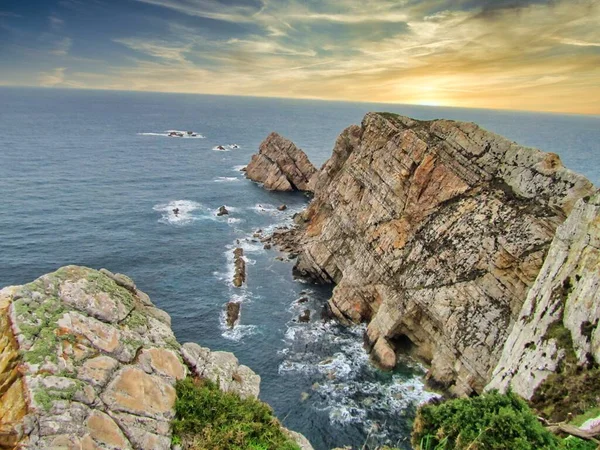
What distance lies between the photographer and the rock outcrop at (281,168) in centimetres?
11969

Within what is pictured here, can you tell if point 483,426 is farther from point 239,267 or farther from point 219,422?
point 239,267

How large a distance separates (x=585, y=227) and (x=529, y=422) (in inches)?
854

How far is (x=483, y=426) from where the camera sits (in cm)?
1797

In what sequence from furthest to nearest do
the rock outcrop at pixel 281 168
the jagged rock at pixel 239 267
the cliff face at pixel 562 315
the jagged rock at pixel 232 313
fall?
the rock outcrop at pixel 281 168, the jagged rock at pixel 239 267, the jagged rock at pixel 232 313, the cliff face at pixel 562 315

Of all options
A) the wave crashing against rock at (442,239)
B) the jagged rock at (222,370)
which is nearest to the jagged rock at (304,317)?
the wave crashing against rock at (442,239)

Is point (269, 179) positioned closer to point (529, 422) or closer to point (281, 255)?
point (281, 255)

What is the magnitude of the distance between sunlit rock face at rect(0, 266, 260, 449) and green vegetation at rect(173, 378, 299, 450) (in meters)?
0.49

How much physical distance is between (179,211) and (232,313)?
4557 cm

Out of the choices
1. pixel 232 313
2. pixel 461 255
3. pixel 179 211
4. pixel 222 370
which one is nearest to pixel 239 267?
pixel 232 313

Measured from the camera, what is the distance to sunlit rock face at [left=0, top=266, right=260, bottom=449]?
42.7 feet

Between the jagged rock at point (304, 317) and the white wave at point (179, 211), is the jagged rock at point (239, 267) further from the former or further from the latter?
the white wave at point (179, 211)

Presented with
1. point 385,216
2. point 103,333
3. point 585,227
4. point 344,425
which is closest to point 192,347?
point 103,333

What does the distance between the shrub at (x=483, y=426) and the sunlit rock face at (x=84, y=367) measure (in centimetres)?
1024

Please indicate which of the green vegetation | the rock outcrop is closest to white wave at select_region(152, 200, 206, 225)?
the rock outcrop
